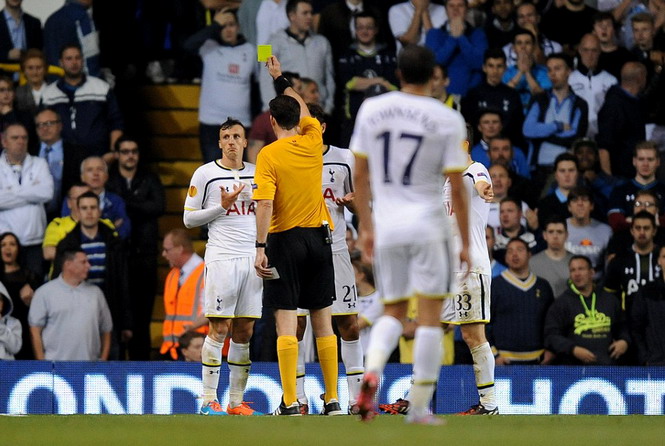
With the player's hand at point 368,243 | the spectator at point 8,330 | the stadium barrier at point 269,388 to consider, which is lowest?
the stadium barrier at point 269,388

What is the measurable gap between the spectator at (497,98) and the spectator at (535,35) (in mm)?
516

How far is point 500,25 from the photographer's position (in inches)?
704

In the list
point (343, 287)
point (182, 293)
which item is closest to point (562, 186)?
point (182, 293)

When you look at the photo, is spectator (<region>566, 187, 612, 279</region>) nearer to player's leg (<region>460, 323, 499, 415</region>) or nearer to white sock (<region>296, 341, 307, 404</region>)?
player's leg (<region>460, 323, 499, 415</region>)

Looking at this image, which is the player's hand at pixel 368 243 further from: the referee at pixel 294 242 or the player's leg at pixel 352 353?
the player's leg at pixel 352 353

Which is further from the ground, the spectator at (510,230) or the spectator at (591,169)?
the spectator at (591,169)

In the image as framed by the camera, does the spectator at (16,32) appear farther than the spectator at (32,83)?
Yes

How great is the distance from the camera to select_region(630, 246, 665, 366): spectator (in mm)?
14539

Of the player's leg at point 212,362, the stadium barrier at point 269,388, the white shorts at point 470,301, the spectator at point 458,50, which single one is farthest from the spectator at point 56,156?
the white shorts at point 470,301

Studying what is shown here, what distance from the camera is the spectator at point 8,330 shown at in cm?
1482

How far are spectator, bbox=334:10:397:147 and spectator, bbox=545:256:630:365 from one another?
3825 millimetres

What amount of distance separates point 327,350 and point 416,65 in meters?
3.54

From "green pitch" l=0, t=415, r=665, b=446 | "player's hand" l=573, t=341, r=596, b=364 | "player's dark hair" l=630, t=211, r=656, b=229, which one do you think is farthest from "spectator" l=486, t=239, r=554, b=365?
"green pitch" l=0, t=415, r=665, b=446

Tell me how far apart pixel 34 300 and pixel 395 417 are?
626 centimetres
